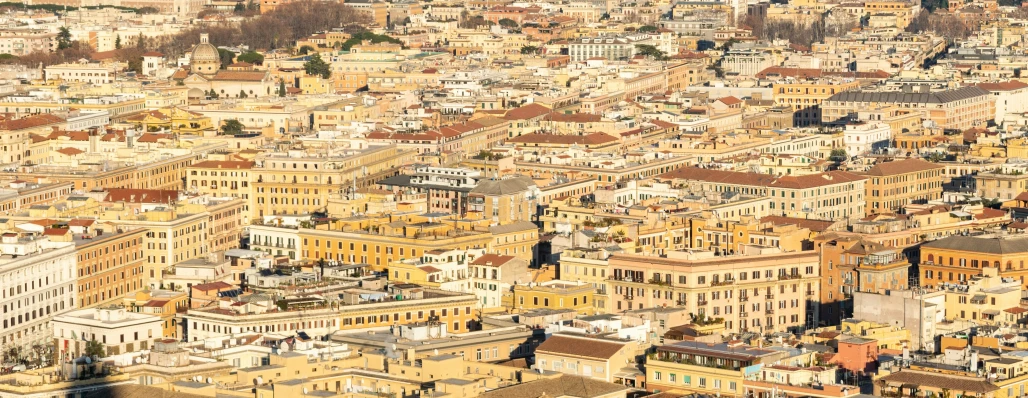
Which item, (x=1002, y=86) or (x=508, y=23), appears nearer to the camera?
(x=1002, y=86)

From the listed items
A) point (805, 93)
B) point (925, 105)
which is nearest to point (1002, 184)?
point (925, 105)

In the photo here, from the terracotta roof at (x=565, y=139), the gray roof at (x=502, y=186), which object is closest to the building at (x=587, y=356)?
the gray roof at (x=502, y=186)

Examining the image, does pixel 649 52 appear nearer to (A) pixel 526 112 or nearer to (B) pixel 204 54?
(B) pixel 204 54

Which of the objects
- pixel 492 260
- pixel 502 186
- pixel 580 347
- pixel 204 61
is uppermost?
pixel 502 186

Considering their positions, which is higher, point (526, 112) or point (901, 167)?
point (901, 167)

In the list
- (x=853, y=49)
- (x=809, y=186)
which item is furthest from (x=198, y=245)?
(x=853, y=49)

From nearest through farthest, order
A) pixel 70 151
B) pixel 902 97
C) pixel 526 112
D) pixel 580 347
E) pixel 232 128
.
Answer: pixel 580 347 < pixel 70 151 < pixel 232 128 < pixel 526 112 < pixel 902 97

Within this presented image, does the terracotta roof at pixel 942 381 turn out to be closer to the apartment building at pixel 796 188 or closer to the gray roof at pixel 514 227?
the gray roof at pixel 514 227

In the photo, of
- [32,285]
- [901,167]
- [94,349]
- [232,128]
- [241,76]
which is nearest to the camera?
[94,349]
